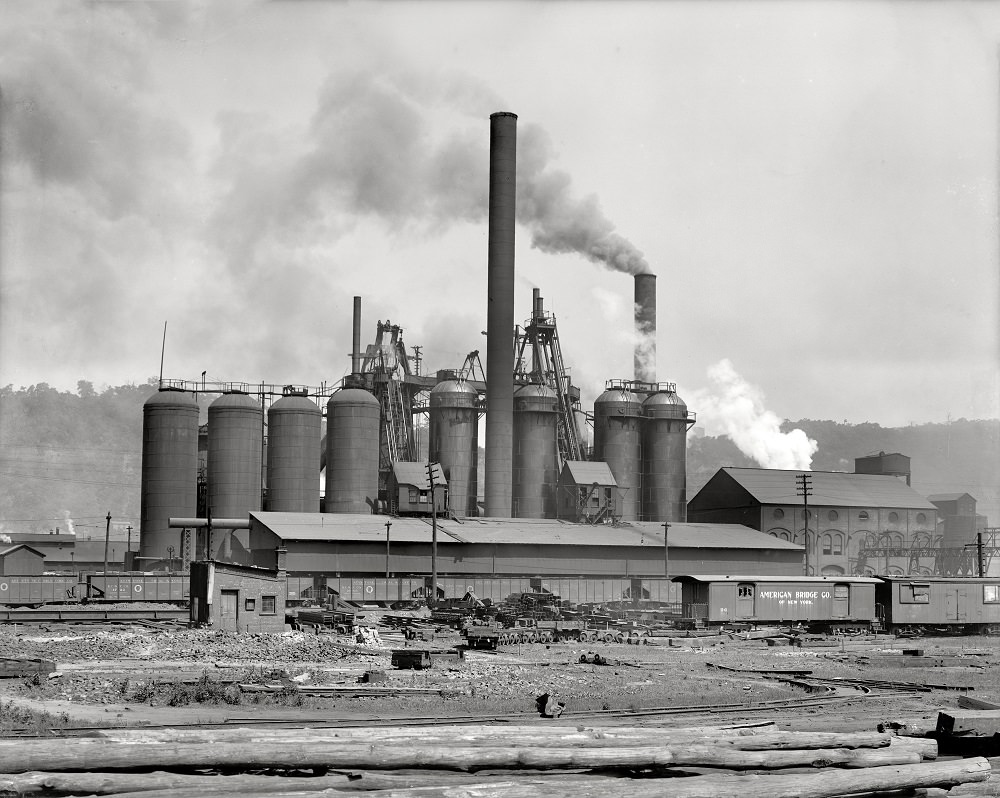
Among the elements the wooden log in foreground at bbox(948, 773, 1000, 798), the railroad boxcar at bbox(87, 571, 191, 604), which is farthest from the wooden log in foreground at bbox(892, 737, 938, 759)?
the railroad boxcar at bbox(87, 571, 191, 604)

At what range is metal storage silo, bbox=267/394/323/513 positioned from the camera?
84.0 m

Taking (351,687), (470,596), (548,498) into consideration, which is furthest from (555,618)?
(548,498)

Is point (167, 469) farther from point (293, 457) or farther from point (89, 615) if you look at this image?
point (89, 615)

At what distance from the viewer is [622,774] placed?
14.4m

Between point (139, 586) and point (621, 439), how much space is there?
1692 inches

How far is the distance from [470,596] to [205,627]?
26.4 metres

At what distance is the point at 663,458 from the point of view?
95500 mm

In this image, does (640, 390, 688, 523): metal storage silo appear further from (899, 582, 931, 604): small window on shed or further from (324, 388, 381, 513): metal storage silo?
(899, 582, 931, 604): small window on shed

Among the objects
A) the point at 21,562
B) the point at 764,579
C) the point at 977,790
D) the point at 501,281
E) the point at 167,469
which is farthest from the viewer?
the point at 167,469

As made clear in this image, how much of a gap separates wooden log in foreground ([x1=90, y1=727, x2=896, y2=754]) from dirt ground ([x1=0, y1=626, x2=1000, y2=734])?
549cm

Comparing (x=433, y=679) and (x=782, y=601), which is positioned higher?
(x=782, y=601)

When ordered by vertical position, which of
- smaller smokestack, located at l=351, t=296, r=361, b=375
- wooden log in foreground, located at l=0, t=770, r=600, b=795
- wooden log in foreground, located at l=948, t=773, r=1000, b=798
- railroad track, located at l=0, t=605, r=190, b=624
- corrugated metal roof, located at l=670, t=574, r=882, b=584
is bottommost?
railroad track, located at l=0, t=605, r=190, b=624

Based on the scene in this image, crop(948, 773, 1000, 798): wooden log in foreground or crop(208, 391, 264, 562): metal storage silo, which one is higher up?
crop(208, 391, 264, 562): metal storage silo

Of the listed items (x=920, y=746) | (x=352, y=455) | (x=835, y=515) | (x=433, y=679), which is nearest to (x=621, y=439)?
(x=835, y=515)
